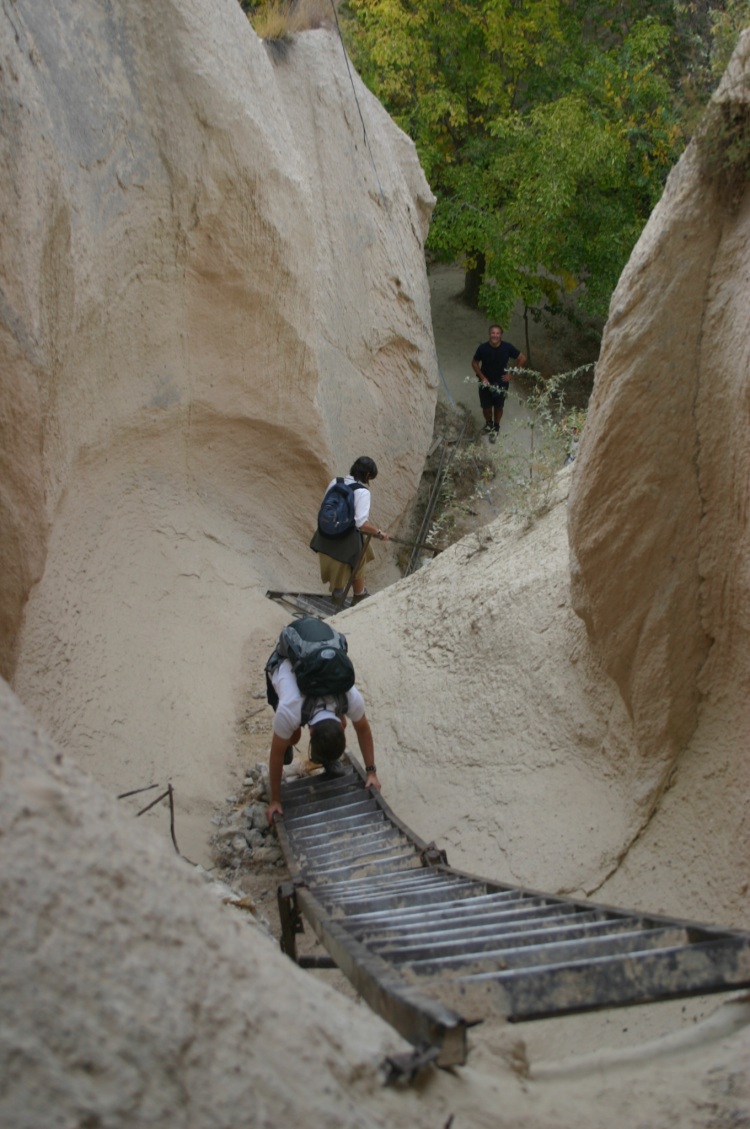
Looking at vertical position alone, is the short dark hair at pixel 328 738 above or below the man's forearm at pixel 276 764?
above

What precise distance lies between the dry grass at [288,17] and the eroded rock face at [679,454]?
7214mm

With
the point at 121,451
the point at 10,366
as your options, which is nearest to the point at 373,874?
the point at 10,366

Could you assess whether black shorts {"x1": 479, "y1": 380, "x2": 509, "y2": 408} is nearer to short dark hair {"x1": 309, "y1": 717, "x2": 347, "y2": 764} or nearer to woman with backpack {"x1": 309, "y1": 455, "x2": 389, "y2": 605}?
woman with backpack {"x1": 309, "y1": 455, "x2": 389, "y2": 605}

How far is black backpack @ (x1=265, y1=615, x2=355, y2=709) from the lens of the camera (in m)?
5.02

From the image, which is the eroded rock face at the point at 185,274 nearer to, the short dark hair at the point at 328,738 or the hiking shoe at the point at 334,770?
the short dark hair at the point at 328,738

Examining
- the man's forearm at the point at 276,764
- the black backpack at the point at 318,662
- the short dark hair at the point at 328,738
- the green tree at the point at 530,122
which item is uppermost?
the green tree at the point at 530,122

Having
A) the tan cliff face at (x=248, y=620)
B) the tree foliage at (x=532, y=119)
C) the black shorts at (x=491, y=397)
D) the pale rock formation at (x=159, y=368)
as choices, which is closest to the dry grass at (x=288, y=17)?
the pale rock formation at (x=159, y=368)

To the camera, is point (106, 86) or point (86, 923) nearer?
point (86, 923)

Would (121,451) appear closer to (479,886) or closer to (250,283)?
(250,283)

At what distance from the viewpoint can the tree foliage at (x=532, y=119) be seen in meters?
13.1

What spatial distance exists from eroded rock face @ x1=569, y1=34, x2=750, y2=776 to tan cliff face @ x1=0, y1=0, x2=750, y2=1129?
16 mm

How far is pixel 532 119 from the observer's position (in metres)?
13.7

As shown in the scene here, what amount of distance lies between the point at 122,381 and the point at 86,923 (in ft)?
17.4

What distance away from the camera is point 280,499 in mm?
9047
